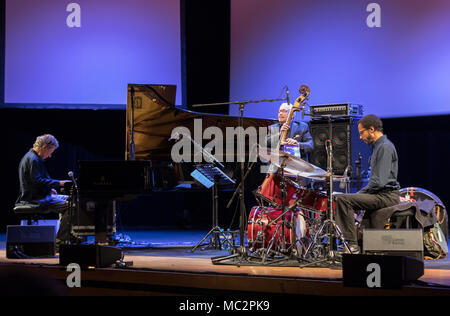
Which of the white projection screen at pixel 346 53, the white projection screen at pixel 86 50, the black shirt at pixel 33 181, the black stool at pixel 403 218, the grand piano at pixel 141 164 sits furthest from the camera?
the white projection screen at pixel 86 50

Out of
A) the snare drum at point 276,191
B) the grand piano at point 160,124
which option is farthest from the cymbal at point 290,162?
the grand piano at point 160,124

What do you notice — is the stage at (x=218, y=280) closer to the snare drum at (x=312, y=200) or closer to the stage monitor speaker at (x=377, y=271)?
the stage monitor speaker at (x=377, y=271)

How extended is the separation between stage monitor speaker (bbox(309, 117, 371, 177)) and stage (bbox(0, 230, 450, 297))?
6.29 feet

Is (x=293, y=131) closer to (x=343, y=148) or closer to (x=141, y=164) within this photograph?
(x=343, y=148)

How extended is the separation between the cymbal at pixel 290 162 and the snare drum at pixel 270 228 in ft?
1.79

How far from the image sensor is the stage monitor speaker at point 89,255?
13.4ft

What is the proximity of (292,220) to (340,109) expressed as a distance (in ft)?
7.60

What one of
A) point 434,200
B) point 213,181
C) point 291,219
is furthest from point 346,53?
point 291,219

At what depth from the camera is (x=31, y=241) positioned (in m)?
5.21

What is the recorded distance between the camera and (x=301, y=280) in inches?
138

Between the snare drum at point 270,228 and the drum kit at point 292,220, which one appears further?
the snare drum at point 270,228

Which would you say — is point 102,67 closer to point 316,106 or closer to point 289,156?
point 316,106

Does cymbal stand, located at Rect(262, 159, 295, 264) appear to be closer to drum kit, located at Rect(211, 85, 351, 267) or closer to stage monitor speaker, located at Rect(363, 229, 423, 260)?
drum kit, located at Rect(211, 85, 351, 267)

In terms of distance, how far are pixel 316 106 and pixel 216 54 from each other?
2.08 meters
